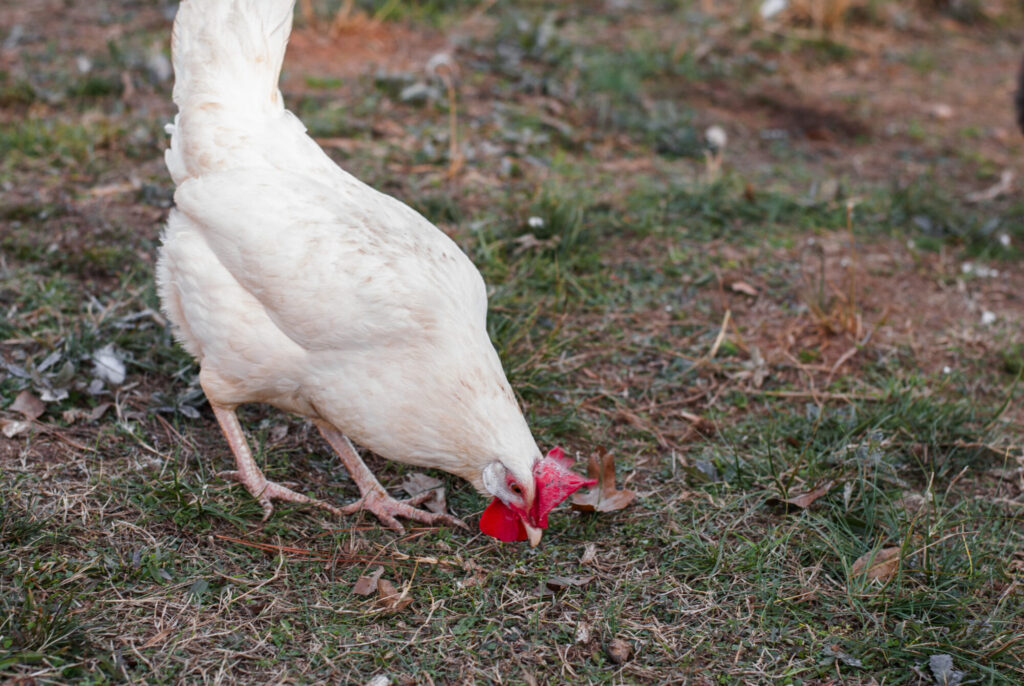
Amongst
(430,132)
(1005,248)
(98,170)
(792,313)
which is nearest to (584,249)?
(792,313)

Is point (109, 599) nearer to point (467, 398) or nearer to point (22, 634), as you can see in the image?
point (22, 634)

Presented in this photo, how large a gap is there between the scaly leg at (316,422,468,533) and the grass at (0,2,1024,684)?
0.17 ft

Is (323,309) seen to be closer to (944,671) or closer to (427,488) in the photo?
(427,488)

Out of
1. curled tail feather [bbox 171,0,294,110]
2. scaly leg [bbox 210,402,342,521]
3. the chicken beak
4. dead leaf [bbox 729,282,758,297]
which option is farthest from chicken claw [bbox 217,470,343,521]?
dead leaf [bbox 729,282,758,297]

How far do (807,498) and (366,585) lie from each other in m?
1.48

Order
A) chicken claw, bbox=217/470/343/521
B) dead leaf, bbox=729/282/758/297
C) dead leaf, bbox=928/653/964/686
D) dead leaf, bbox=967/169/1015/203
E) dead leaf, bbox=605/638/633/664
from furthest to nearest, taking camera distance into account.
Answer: dead leaf, bbox=967/169/1015/203
dead leaf, bbox=729/282/758/297
chicken claw, bbox=217/470/343/521
dead leaf, bbox=605/638/633/664
dead leaf, bbox=928/653/964/686

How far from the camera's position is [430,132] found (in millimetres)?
5066

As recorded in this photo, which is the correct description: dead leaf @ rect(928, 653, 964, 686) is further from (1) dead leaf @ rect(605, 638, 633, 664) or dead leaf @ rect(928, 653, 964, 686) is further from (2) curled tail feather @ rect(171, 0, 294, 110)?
(2) curled tail feather @ rect(171, 0, 294, 110)

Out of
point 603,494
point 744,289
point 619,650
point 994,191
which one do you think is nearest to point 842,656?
point 619,650

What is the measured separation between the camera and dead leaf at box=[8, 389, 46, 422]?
119 inches

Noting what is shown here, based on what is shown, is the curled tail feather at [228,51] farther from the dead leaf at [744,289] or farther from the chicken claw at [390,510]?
the dead leaf at [744,289]

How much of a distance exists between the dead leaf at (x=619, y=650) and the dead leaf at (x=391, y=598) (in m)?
0.59

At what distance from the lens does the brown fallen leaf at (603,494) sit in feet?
9.46

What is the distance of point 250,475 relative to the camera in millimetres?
2865
